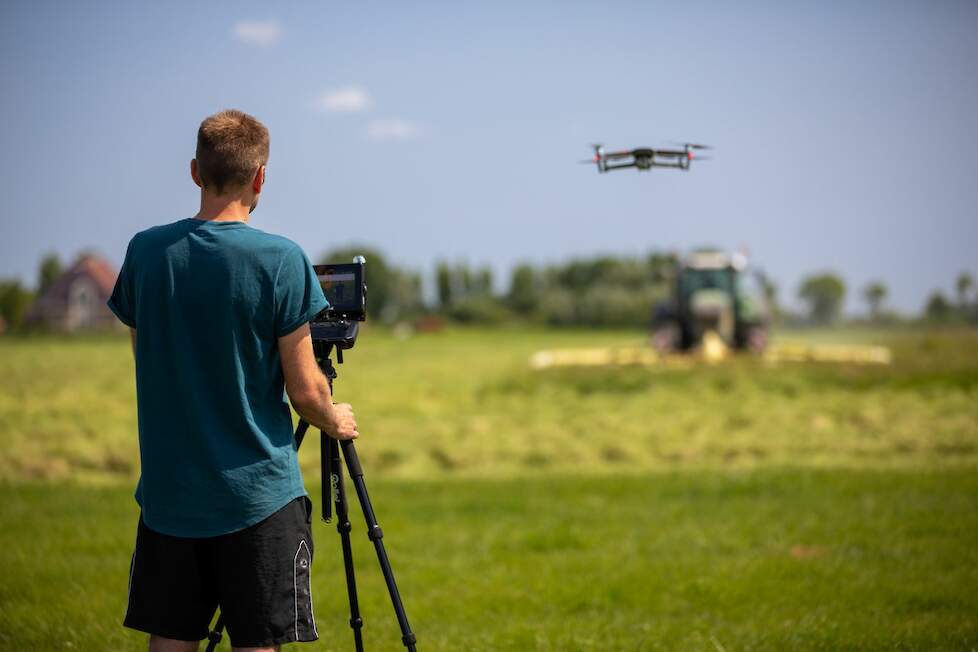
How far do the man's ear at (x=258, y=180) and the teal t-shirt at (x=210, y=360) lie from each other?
161 mm

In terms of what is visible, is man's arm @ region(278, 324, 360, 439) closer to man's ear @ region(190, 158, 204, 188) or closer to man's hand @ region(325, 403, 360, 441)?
man's hand @ region(325, 403, 360, 441)

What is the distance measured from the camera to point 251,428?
2.91 metres

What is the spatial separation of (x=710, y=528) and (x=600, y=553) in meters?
1.32

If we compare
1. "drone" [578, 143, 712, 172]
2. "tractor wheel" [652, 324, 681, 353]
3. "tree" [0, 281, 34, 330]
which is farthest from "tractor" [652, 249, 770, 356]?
"drone" [578, 143, 712, 172]

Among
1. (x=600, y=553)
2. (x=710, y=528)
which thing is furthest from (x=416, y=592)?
(x=710, y=528)

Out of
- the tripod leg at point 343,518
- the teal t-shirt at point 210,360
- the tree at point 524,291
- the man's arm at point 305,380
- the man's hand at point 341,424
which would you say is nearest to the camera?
the teal t-shirt at point 210,360

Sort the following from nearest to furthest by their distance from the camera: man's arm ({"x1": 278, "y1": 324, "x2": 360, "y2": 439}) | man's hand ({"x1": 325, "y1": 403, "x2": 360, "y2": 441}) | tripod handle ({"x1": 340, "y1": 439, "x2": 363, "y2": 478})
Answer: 1. man's arm ({"x1": 278, "y1": 324, "x2": 360, "y2": 439})
2. man's hand ({"x1": 325, "y1": 403, "x2": 360, "y2": 441})
3. tripod handle ({"x1": 340, "y1": 439, "x2": 363, "y2": 478})

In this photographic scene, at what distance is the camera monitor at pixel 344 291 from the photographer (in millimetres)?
3434

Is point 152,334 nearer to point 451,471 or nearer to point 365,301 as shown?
point 365,301

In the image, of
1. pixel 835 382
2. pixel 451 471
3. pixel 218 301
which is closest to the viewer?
pixel 218 301

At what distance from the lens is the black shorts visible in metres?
2.98

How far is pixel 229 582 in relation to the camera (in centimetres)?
299

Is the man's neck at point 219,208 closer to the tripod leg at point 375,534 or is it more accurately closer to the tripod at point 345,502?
the tripod at point 345,502

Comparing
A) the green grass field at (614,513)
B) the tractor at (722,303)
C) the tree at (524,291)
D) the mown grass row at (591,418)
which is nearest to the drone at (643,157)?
the green grass field at (614,513)
